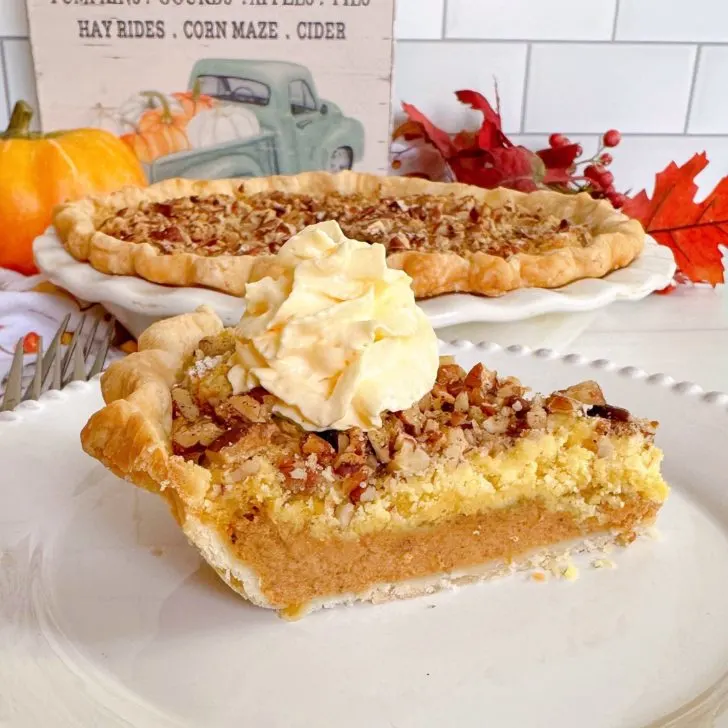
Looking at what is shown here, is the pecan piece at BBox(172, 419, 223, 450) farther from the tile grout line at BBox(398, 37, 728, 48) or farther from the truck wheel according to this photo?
the tile grout line at BBox(398, 37, 728, 48)

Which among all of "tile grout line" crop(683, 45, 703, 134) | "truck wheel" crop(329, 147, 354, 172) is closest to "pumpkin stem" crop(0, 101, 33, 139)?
"truck wheel" crop(329, 147, 354, 172)

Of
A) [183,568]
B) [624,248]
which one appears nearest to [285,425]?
[183,568]

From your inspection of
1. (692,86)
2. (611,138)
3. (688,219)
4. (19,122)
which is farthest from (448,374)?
(692,86)

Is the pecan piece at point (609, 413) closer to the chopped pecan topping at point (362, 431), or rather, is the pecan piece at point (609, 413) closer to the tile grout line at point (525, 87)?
the chopped pecan topping at point (362, 431)

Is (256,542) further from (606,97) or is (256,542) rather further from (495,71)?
(606,97)

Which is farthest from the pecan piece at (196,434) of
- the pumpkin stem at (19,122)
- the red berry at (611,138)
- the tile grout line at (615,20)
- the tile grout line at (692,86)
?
the tile grout line at (692,86)

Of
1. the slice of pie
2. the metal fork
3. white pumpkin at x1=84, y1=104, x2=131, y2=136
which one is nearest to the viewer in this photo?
the slice of pie

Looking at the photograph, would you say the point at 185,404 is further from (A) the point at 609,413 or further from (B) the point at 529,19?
(B) the point at 529,19
